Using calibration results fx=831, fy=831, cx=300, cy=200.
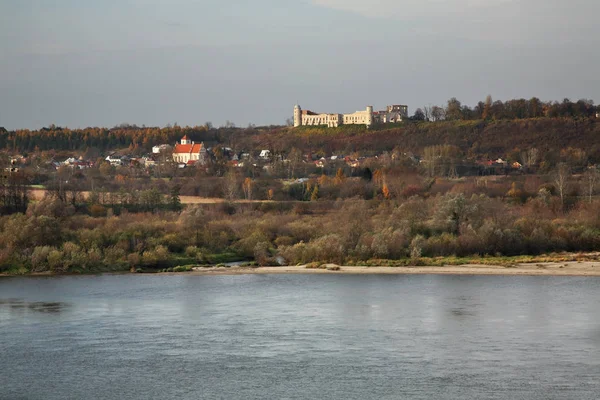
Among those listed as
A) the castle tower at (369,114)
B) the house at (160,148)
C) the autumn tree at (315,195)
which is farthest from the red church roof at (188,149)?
the autumn tree at (315,195)

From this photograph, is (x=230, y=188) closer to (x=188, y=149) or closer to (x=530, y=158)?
(x=530, y=158)

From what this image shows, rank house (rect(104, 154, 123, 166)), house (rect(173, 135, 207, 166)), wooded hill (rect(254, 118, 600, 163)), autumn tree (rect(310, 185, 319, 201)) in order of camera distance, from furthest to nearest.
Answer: house (rect(173, 135, 207, 166)) → house (rect(104, 154, 123, 166)) → wooded hill (rect(254, 118, 600, 163)) → autumn tree (rect(310, 185, 319, 201))

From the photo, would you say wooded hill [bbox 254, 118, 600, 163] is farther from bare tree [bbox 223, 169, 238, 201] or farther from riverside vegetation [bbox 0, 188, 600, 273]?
riverside vegetation [bbox 0, 188, 600, 273]

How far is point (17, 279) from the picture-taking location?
2914 centimetres

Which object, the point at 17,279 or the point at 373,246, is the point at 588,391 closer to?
the point at 373,246

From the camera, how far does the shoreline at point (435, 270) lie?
29234 mm

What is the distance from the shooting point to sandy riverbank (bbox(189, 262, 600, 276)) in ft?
95.7

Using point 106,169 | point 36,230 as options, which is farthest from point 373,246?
point 106,169

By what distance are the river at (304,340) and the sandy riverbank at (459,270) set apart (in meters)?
1.84

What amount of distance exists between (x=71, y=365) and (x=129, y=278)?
12638 mm

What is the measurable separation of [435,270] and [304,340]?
488 inches

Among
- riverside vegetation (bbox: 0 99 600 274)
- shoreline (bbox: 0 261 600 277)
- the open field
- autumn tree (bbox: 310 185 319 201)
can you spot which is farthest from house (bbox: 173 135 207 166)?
shoreline (bbox: 0 261 600 277)

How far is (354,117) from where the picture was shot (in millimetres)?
125500

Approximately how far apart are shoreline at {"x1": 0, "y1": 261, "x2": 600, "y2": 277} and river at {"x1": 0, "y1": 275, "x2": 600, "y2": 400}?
1.84 metres
